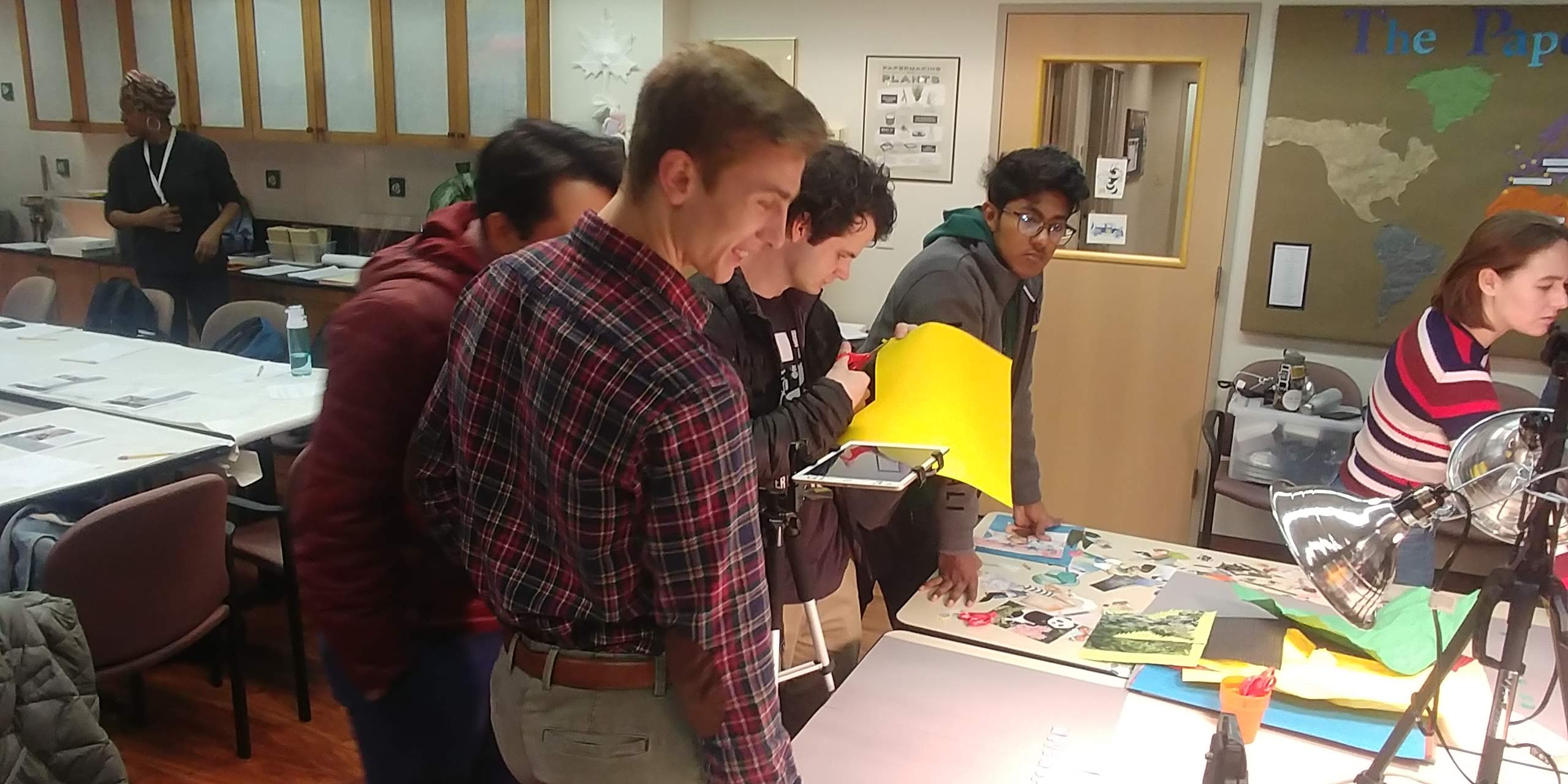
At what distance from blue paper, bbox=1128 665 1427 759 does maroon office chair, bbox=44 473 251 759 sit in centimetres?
189

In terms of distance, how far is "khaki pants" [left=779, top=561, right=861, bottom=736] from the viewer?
1.84 meters

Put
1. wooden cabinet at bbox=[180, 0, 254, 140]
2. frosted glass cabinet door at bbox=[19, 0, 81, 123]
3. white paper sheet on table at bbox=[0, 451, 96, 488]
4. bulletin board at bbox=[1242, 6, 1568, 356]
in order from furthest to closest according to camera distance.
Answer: frosted glass cabinet door at bbox=[19, 0, 81, 123] → wooden cabinet at bbox=[180, 0, 254, 140] → bulletin board at bbox=[1242, 6, 1568, 356] → white paper sheet on table at bbox=[0, 451, 96, 488]

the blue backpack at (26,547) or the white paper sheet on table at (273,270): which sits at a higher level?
the white paper sheet on table at (273,270)

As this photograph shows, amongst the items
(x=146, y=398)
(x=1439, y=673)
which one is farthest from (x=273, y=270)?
(x=1439, y=673)

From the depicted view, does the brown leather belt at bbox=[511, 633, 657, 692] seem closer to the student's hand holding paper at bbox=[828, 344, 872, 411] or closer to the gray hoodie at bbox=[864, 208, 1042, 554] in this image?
the student's hand holding paper at bbox=[828, 344, 872, 411]

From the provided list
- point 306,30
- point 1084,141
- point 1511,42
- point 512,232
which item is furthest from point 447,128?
point 1511,42

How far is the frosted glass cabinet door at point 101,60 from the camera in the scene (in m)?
5.43

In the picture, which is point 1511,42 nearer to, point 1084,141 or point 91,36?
point 1084,141

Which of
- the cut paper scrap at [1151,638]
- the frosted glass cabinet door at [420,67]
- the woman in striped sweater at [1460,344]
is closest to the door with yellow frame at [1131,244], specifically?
the woman in striped sweater at [1460,344]

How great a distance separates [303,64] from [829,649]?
14.4ft

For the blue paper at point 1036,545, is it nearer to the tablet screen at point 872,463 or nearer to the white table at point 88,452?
the tablet screen at point 872,463

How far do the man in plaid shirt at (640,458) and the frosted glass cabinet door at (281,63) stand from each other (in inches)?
183

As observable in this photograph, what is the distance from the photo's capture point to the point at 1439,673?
119cm

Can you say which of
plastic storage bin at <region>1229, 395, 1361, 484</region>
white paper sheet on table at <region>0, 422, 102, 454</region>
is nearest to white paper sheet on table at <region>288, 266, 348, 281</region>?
white paper sheet on table at <region>0, 422, 102, 454</region>
